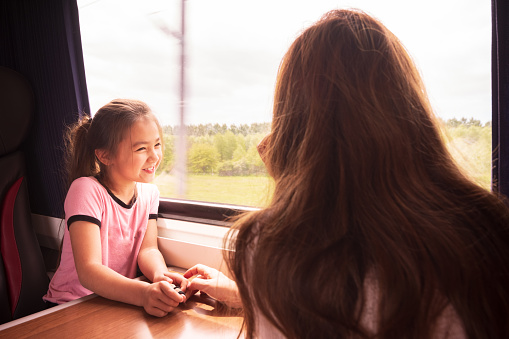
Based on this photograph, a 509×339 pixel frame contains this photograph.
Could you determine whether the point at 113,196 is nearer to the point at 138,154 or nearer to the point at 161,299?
the point at 138,154

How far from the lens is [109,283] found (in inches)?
38.3

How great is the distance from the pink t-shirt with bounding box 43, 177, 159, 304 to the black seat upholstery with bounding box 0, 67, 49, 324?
0.22m

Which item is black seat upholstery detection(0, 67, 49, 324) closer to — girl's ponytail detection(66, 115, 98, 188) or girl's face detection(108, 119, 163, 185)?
girl's ponytail detection(66, 115, 98, 188)

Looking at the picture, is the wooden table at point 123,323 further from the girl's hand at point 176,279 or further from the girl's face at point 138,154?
the girl's face at point 138,154

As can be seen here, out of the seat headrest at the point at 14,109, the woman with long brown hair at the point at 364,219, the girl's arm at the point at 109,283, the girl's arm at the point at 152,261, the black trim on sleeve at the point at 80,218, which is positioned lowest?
A: the girl's arm at the point at 152,261

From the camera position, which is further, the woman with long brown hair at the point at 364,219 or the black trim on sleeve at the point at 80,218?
the black trim on sleeve at the point at 80,218

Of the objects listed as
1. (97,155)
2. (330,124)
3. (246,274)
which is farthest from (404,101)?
(97,155)

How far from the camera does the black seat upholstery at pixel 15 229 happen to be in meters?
1.47

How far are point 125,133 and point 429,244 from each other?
3.47 ft

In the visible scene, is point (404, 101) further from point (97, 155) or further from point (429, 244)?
point (97, 155)

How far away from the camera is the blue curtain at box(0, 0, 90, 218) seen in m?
1.79

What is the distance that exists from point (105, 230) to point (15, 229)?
54 centimetres

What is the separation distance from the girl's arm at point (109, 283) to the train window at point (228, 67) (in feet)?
1.90

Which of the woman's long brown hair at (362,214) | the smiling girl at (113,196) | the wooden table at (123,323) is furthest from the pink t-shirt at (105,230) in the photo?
the woman's long brown hair at (362,214)
